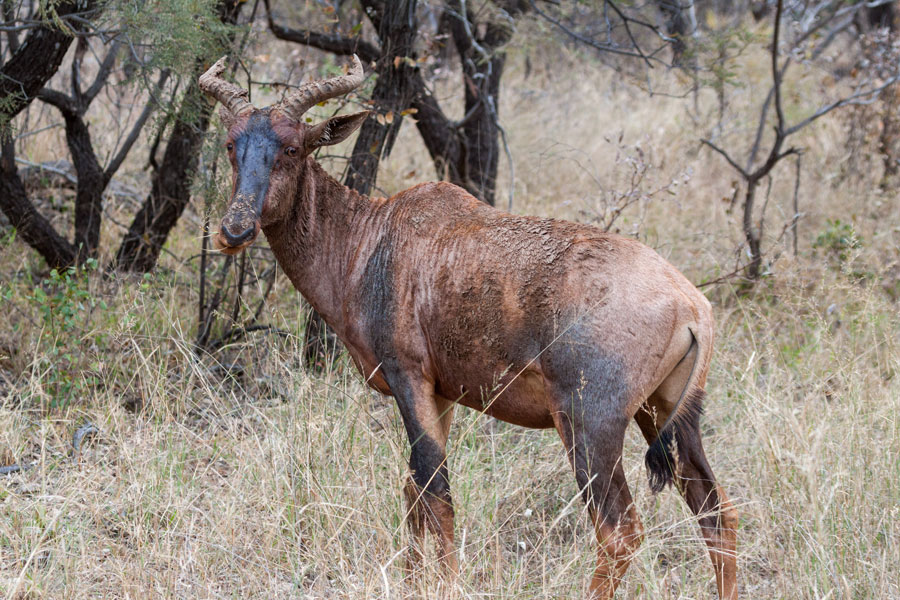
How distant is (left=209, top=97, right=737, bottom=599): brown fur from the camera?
13.1ft

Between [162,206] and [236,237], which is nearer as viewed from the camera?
[236,237]

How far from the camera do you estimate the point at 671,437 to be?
428 cm

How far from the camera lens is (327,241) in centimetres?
493

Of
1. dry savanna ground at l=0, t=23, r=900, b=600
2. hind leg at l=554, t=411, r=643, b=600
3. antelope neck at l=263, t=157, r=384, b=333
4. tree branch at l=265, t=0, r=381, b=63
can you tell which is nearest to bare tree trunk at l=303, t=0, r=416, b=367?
dry savanna ground at l=0, t=23, r=900, b=600

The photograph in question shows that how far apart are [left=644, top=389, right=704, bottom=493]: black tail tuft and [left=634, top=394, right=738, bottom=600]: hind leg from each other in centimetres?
2

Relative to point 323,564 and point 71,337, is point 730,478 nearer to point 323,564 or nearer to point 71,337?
point 323,564

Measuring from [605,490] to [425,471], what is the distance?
91 centimetres

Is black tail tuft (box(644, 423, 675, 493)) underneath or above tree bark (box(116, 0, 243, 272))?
underneath

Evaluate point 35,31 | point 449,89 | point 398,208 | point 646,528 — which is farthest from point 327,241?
point 449,89

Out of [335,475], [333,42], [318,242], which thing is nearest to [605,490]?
[335,475]

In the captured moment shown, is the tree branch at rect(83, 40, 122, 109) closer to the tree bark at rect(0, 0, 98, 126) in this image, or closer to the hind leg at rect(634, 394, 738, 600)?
the tree bark at rect(0, 0, 98, 126)

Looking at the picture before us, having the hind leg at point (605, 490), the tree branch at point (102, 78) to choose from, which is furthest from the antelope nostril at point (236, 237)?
the tree branch at point (102, 78)

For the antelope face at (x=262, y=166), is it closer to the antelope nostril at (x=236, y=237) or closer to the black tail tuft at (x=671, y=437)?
the antelope nostril at (x=236, y=237)

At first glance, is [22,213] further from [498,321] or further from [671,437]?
[671,437]
